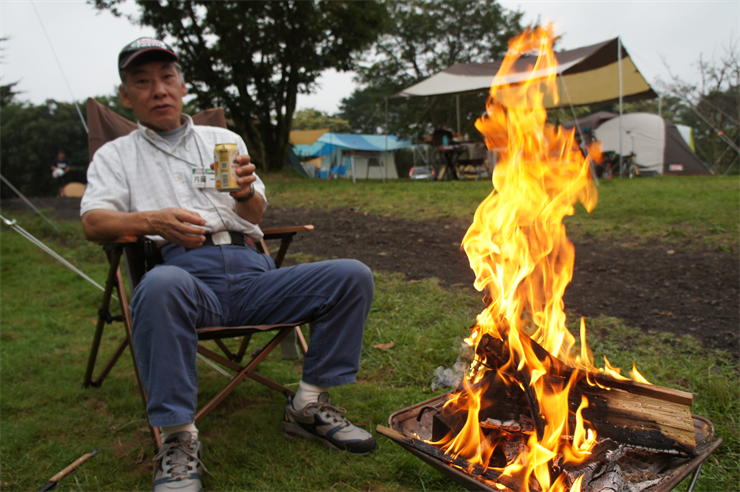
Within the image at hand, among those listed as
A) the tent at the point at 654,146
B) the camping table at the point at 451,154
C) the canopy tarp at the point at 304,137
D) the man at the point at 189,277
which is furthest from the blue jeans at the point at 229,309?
the canopy tarp at the point at 304,137

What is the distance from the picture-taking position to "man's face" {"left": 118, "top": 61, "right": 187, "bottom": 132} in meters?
2.13

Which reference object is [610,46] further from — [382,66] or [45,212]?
[382,66]

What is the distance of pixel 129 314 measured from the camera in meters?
1.95

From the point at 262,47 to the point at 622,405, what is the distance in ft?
46.0

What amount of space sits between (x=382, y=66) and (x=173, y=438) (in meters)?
26.7

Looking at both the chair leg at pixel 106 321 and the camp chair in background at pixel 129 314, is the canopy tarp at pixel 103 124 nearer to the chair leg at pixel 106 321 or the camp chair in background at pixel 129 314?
the camp chair in background at pixel 129 314

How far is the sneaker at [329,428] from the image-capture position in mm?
1795

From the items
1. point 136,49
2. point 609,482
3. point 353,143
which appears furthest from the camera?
point 353,143

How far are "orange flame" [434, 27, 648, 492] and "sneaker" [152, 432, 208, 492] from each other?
81cm

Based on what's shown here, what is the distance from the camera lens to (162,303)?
62.7 inches

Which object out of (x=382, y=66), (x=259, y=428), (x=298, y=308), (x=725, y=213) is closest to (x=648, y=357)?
Result: (x=298, y=308)

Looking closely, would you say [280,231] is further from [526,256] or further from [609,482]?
[609,482]

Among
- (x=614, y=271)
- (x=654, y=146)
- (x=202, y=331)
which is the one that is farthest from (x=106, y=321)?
(x=654, y=146)

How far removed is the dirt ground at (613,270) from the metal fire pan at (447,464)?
47.0 inches
